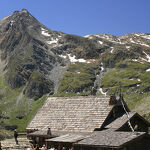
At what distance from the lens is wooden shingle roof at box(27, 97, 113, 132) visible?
38969 mm

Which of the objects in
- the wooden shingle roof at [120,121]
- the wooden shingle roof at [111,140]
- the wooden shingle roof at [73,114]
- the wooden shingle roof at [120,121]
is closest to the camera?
the wooden shingle roof at [111,140]

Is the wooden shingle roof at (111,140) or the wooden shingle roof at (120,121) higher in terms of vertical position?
the wooden shingle roof at (120,121)

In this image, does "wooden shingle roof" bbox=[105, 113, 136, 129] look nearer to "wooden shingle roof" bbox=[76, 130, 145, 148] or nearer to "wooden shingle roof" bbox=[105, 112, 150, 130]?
"wooden shingle roof" bbox=[105, 112, 150, 130]

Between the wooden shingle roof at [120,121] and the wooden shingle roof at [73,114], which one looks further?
the wooden shingle roof at [73,114]

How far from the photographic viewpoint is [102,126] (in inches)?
1478

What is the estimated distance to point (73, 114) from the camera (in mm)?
42031

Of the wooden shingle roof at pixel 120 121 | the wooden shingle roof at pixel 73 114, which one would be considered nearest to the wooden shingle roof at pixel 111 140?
the wooden shingle roof at pixel 120 121

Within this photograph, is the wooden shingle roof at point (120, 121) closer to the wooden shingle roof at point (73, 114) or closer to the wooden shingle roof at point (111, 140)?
the wooden shingle roof at point (73, 114)

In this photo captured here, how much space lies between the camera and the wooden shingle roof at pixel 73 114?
128 feet

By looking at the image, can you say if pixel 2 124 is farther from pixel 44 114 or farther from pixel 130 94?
pixel 44 114

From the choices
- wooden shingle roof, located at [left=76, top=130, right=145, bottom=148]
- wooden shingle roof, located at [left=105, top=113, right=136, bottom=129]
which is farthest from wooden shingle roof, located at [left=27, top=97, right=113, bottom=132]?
wooden shingle roof, located at [left=76, top=130, right=145, bottom=148]

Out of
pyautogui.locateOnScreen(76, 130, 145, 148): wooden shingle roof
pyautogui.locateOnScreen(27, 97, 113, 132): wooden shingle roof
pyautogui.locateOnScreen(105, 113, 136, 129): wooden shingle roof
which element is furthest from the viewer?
pyautogui.locateOnScreen(27, 97, 113, 132): wooden shingle roof

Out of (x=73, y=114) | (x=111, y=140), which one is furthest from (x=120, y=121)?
(x=111, y=140)

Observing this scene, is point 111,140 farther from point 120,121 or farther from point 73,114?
point 73,114
